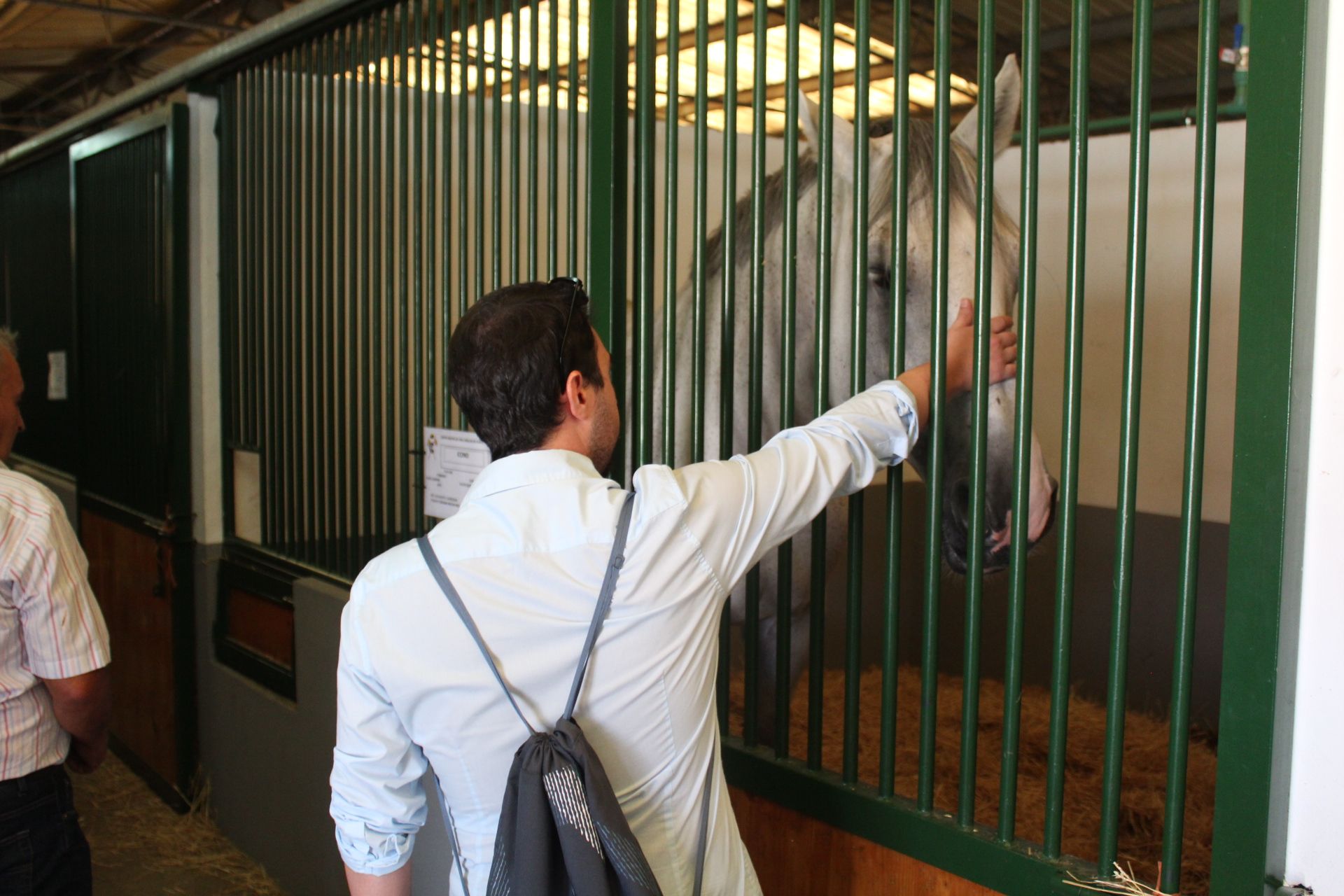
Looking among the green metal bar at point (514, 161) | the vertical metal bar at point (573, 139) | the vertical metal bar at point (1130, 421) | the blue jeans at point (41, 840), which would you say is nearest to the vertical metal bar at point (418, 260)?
the green metal bar at point (514, 161)

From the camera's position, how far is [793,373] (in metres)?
1.53

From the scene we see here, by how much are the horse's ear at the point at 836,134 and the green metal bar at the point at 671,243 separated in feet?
0.66

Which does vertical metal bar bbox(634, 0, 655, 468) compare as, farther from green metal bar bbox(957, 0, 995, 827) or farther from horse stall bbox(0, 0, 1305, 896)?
green metal bar bbox(957, 0, 995, 827)

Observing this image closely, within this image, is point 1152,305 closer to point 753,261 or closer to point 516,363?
point 753,261

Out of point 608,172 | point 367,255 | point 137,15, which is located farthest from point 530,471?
point 137,15

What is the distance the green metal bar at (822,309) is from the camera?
144 centimetres

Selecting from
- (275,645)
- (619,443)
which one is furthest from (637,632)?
(275,645)

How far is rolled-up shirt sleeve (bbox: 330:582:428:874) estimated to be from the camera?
1080 millimetres

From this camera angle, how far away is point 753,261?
156cm

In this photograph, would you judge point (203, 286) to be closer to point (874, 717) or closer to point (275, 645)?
point (275, 645)

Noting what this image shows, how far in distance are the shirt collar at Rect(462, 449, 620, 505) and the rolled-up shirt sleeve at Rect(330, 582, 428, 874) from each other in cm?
17

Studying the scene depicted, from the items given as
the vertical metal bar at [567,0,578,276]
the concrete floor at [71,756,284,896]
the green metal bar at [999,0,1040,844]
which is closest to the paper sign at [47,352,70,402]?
the concrete floor at [71,756,284,896]

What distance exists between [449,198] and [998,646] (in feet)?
9.41

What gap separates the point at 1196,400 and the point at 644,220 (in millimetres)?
958
